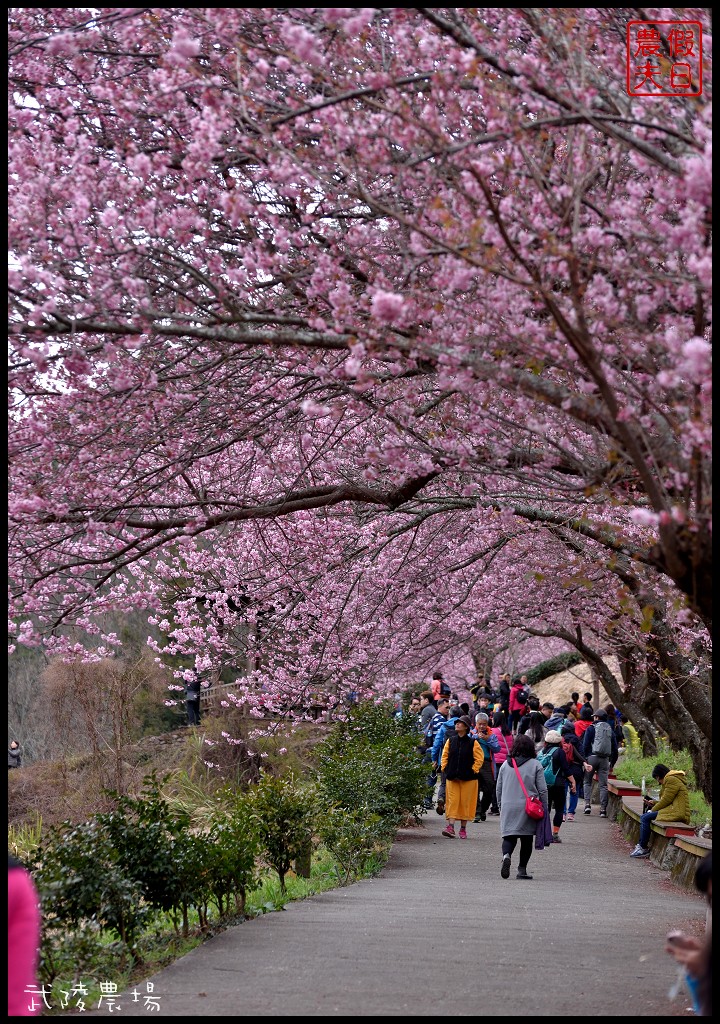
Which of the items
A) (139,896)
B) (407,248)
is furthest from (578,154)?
(139,896)

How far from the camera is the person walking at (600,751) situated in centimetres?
1955

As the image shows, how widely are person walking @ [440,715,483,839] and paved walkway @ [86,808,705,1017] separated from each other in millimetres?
2670

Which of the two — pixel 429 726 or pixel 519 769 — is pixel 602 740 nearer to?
pixel 429 726

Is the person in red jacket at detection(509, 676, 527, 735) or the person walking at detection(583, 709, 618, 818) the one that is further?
the person in red jacket at detection(509, 676, 527, 735)

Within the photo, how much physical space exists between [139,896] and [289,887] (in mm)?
3850

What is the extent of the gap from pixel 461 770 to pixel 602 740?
18.7 feet

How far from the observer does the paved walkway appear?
20.1 feet

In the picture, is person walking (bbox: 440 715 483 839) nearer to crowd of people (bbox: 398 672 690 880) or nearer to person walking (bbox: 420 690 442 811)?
crowd of people (bbox: 398 672 690 880)

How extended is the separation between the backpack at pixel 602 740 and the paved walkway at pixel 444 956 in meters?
7.42

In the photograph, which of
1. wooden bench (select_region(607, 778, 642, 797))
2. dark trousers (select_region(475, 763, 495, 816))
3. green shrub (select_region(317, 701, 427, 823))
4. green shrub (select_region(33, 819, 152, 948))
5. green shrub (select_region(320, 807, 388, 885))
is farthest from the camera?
wooden bench (select_region(607, 778, 642, 797))

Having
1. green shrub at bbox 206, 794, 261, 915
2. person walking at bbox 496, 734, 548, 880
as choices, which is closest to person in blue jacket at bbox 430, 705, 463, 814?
person walking at bbox 496, 734, 548, 880

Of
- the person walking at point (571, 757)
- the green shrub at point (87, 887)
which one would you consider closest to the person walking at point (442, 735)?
the person walking at point (571, 757)

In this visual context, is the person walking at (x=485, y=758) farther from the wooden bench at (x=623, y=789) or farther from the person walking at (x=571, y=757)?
the wooden bench at (x=623, y=789)

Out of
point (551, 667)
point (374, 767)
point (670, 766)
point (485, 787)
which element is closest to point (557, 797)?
point (485, 787)
